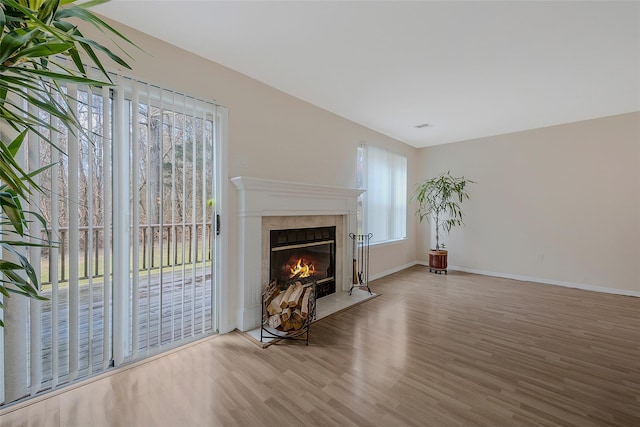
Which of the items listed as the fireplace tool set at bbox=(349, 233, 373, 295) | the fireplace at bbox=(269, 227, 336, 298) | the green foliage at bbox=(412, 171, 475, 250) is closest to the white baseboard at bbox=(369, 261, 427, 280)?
the fireplace tool set at bbox=(349, 233, 373, 295)

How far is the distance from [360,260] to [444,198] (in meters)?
2.07

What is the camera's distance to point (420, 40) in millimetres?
2088

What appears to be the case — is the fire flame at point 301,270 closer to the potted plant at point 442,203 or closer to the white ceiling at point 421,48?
the white ceiling at point 421,48

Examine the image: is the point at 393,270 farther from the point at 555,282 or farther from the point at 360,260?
the point at 555,282

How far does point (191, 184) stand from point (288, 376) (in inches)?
66.0

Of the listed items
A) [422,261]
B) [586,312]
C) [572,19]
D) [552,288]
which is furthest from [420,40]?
[422,261]

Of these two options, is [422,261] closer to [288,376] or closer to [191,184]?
[288,376]

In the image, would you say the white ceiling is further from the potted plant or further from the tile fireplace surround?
the potted plant

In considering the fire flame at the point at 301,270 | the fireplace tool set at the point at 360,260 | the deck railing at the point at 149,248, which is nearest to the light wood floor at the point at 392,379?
the fire flame at the point at 301,270

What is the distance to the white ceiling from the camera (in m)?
1.79

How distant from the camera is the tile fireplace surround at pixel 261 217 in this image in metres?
2.55

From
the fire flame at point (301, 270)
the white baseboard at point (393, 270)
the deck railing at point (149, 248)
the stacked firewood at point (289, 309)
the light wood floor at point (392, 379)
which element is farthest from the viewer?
the white baseboard at point (393, 270)

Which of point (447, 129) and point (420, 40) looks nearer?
point (420, 40)

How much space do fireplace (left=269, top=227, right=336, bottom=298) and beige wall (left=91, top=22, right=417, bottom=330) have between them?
522mm
